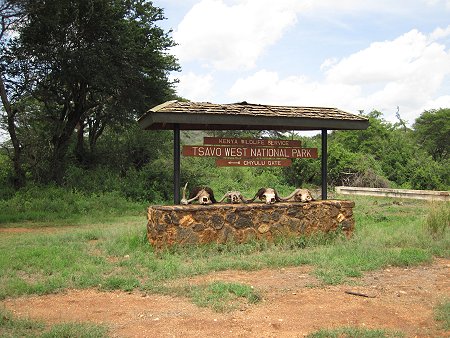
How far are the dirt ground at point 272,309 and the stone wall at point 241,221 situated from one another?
177cm

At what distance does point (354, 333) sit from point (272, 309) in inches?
45.3

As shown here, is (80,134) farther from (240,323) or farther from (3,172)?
(240,323)

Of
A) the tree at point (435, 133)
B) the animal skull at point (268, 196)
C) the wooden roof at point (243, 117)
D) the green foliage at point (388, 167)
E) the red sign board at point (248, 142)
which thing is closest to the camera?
the wooden roof at point (243, 117)

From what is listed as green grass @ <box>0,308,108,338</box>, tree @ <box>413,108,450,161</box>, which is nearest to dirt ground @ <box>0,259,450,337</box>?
green grass @ <box>0,308,108,338</box>

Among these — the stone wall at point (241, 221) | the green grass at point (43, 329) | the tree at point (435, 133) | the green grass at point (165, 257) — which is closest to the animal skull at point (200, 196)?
the stone wall at point (241, 221)

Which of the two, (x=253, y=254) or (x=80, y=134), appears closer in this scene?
(x=253, y=254)

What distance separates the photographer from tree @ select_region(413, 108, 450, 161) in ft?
117

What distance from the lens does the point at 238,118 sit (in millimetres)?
9156

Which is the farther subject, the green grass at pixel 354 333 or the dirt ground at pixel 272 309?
the dirt ground at pixel 272 309

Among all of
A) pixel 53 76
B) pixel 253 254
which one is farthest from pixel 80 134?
pixel 253 254

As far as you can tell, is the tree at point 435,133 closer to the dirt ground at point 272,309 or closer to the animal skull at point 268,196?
the animal skull at point 268,196

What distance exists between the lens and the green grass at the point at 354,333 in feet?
15.5

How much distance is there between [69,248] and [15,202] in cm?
767

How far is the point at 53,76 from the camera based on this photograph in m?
18.9
